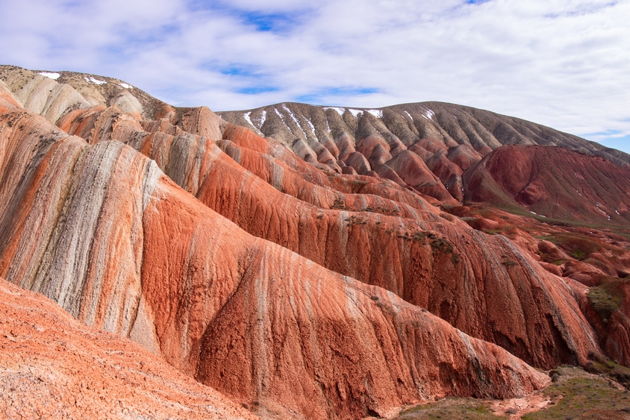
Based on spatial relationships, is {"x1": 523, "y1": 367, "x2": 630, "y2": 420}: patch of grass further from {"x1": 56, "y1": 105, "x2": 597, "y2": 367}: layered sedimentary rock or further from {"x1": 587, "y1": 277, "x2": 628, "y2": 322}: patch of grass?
{"x1": 587, "y1": 277, "x2": 628, "y2": 322}: patch of grass

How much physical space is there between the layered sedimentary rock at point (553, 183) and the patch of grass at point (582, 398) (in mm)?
76950

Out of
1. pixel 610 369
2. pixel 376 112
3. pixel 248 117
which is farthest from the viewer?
pixel 376 112

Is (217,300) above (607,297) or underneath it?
underneath

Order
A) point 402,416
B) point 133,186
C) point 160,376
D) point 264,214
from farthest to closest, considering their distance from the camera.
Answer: point 264,214 → point 133,186 → point 402,416 → point 160,376

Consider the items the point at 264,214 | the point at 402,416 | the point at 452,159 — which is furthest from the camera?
the point at 452,159

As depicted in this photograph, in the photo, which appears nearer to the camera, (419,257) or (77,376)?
(77,376)

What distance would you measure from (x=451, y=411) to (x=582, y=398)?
7744mm

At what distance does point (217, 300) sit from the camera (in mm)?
21484

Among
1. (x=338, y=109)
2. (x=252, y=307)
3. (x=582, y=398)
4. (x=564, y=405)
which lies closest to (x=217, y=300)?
(x=252, y=307)

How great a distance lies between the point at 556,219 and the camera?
8725 cm

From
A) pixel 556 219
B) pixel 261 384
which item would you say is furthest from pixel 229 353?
pixel 556 219

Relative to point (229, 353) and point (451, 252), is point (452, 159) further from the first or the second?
point (229, 353)

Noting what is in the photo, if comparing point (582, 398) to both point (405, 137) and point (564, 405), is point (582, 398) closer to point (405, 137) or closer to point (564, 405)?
point (564, 405)

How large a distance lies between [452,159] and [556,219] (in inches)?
1503
